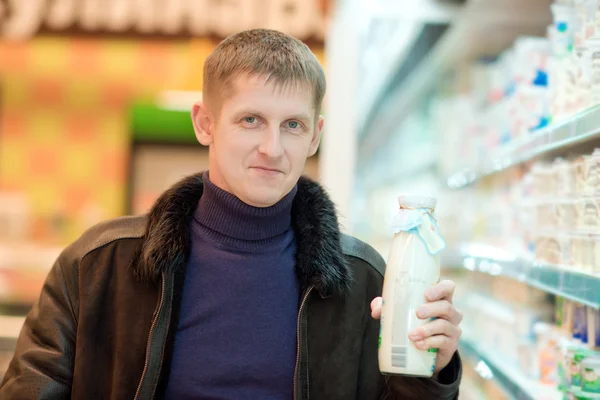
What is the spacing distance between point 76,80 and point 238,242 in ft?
9.93

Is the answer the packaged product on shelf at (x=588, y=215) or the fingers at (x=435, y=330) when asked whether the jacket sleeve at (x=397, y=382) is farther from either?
the packaged product on shelf at (x=588, y=215)

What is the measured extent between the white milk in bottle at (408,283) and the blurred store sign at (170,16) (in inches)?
91.9

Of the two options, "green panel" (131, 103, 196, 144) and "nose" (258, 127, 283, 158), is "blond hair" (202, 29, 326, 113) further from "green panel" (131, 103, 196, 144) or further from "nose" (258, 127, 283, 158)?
"green panel" (131, 103, 196, 144)

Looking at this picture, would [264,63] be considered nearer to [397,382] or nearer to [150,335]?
[150,335]

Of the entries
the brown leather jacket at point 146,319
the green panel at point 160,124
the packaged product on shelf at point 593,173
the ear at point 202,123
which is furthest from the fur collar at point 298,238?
the green panel at point 160,124

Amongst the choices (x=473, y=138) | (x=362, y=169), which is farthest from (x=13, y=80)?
(x=362, y=169)

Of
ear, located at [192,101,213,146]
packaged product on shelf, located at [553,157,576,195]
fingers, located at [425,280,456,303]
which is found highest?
ear, located at [192,101,213,146]

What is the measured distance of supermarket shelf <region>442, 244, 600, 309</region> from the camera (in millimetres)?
1657

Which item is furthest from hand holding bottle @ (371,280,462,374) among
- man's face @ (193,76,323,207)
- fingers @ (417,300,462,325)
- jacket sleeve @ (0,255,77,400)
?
jacket sleeve @ (0,255,77,400)

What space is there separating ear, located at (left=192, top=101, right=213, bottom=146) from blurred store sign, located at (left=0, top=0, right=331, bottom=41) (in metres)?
1.91

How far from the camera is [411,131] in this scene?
18.6 feet

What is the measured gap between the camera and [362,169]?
8.89 m

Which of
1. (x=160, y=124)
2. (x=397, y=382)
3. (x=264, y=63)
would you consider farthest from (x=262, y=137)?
(x=160, y=124)

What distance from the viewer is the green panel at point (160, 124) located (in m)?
4.24
